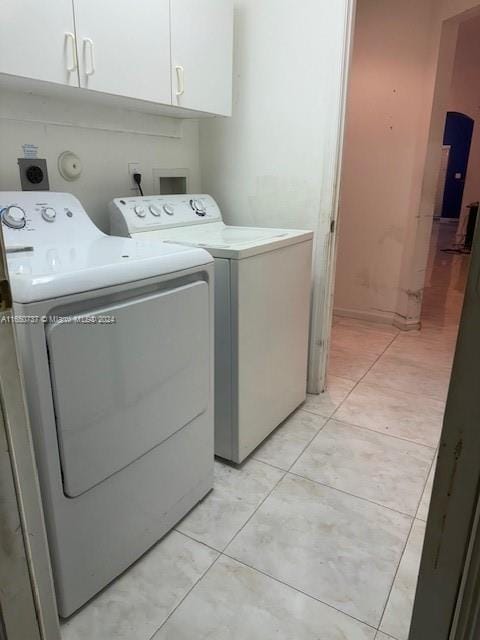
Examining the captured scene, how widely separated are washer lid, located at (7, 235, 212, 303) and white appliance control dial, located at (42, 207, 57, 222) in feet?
0.42

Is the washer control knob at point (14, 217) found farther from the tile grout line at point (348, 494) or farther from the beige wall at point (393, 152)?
the beige wall at point (393, 152)

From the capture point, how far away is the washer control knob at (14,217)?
4.52 feet

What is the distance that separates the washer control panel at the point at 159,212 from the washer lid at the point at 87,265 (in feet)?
1.07

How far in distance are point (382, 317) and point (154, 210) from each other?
226 centimetres

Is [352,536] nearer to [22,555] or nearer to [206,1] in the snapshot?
[22,555]

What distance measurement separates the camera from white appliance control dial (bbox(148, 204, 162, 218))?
1908 millimetres

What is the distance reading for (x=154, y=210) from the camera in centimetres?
192

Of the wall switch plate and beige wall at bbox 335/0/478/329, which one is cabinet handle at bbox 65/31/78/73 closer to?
the wall switch plate

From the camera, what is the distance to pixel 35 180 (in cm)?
161

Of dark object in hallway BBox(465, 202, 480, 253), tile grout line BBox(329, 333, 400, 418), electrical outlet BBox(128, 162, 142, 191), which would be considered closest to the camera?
electrical outlet BBox(128, 162, 142, 191)

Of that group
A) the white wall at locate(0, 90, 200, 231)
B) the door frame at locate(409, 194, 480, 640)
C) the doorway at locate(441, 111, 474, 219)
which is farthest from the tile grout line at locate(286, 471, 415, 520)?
the doorway at locate(441, 111, 474, 219)

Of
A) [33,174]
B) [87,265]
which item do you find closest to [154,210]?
[33,174]

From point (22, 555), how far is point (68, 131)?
154 centimetres

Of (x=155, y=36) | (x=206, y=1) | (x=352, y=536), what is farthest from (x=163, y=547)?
(x=206, y=1)
